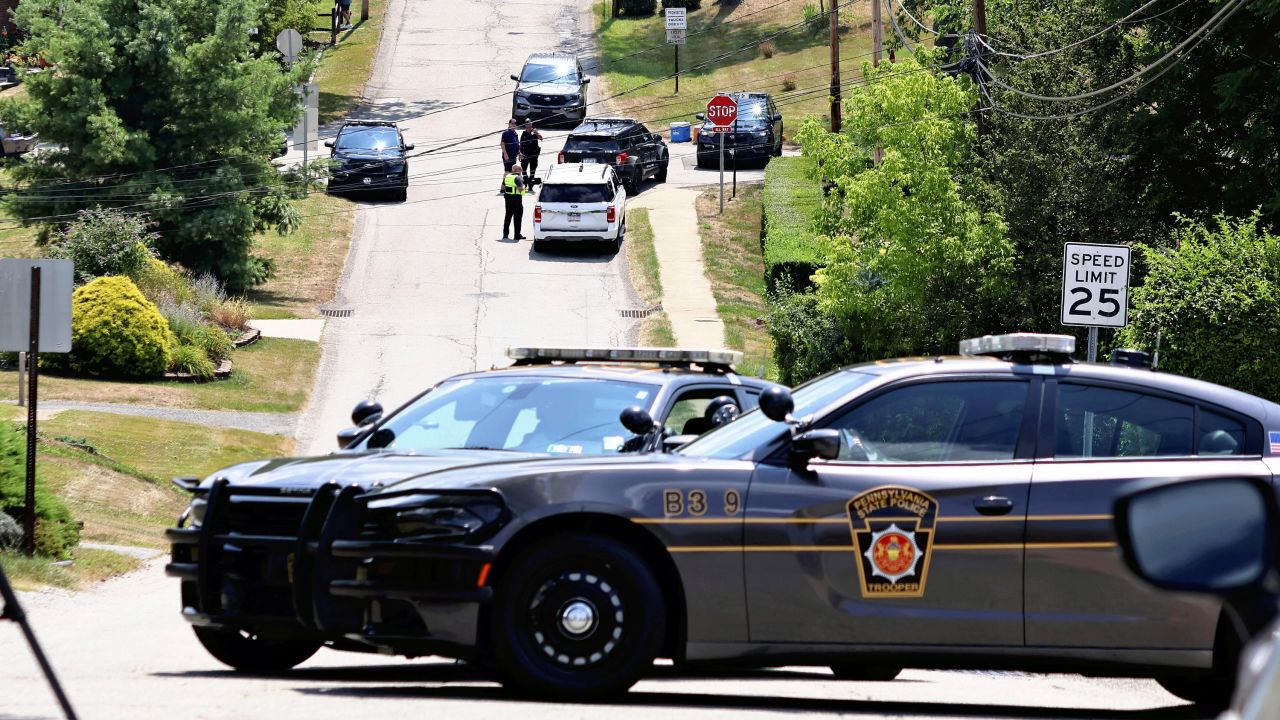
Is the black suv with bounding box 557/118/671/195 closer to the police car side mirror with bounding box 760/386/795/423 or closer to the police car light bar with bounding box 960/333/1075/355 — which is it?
the police car light bar with bounding box 960/333/1075/355

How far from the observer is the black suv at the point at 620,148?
4119 centimetres

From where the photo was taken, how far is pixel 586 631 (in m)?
6.77

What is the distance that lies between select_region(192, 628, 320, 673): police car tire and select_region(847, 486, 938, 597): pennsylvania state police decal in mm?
2885

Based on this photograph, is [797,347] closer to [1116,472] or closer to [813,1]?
[1116,472]

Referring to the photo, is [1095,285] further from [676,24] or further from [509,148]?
[676,24]

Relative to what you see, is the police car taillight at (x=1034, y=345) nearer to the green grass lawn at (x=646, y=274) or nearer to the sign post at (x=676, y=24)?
the green grass lawn at (x=646, y=274)

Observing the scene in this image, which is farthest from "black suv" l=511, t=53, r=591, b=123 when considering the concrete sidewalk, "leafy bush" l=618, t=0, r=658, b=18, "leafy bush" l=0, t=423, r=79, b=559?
"leafy bush" l=0, t=423, r=79, b=559

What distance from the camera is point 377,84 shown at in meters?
57.4

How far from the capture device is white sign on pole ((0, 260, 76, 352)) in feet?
45.5

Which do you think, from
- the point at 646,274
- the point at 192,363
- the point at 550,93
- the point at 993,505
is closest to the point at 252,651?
the point at 993,505

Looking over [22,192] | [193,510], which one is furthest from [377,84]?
[193,510]

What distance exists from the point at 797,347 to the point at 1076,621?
20960 millimetres

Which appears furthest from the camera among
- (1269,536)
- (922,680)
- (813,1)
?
(813,1)

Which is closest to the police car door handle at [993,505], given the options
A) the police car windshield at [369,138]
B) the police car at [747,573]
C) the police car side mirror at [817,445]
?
the police car at [747,573]
